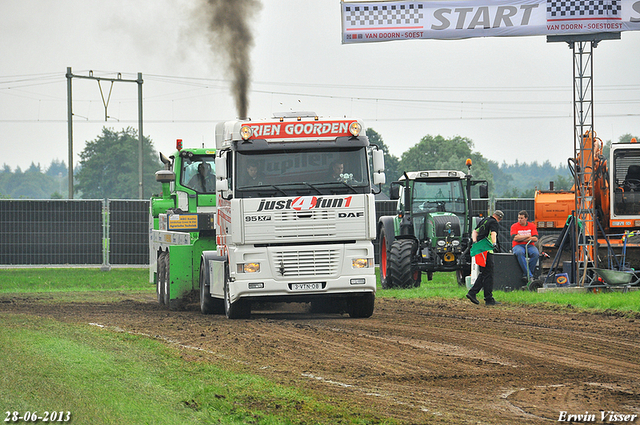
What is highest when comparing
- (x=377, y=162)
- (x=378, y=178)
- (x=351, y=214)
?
(x=377, y=162)

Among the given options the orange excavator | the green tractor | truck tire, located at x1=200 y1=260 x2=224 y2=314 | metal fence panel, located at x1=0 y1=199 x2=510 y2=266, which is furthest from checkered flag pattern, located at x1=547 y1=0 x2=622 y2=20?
metal fence panel, located at x1=0 y1=199 x2=510 y2=266

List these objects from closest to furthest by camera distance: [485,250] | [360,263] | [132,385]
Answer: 1. [132,385]
2. [360,263]
3. [485,250]

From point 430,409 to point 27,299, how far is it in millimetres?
15491

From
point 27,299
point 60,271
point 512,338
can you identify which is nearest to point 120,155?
point 60,271

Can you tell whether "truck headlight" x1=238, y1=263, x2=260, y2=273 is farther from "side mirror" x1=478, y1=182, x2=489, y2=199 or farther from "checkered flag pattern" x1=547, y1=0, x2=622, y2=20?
"checkered flag pattern" x1=547, y1=0, x2=622, y2=20

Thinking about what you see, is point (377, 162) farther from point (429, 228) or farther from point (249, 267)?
point (429, 228)

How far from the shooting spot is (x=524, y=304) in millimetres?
17578

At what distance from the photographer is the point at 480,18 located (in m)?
20.8

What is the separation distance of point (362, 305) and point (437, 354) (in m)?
4.52

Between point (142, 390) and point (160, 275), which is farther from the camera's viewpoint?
point (160, 275)

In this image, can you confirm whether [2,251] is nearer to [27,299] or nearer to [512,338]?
[27,299]

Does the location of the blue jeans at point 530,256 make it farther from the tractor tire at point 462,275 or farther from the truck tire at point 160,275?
the truck tire at point 160,275

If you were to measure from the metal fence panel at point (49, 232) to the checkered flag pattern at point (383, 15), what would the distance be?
535 inches

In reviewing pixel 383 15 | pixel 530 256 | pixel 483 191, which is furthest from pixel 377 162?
pixel 383 15
